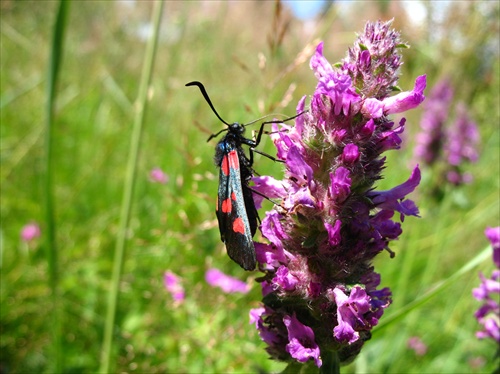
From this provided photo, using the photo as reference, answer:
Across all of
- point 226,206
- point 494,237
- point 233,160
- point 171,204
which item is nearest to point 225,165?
point 233,160

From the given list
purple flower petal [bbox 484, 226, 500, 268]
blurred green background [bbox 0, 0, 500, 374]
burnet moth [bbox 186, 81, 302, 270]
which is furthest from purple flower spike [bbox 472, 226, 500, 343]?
burnet moth [bbox 186, 81, 302, 270]

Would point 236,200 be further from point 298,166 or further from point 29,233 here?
point 29,233

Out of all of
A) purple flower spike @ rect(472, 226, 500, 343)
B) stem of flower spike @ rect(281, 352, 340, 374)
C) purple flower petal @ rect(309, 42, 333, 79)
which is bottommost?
stem of flower spike @ rect(281, 352, 340, 374)

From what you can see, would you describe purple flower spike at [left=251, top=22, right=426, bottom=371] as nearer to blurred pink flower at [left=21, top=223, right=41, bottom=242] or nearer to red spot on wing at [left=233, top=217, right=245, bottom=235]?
red spot on wing at [left=233, top=217, right=245, bottom=235]

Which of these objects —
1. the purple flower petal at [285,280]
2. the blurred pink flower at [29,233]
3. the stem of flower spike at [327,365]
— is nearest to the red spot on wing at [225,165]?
the purple flower petal at [285,280]

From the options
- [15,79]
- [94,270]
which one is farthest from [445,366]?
[15,79]

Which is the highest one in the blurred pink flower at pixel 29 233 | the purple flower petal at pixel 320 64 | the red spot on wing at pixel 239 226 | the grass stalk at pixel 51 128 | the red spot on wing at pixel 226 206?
the blurred pink flower at pixel 29 233

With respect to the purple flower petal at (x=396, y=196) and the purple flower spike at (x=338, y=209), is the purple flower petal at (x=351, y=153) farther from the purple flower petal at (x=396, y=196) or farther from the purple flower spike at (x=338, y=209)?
the purple flower petal at (x=396, y=196)
